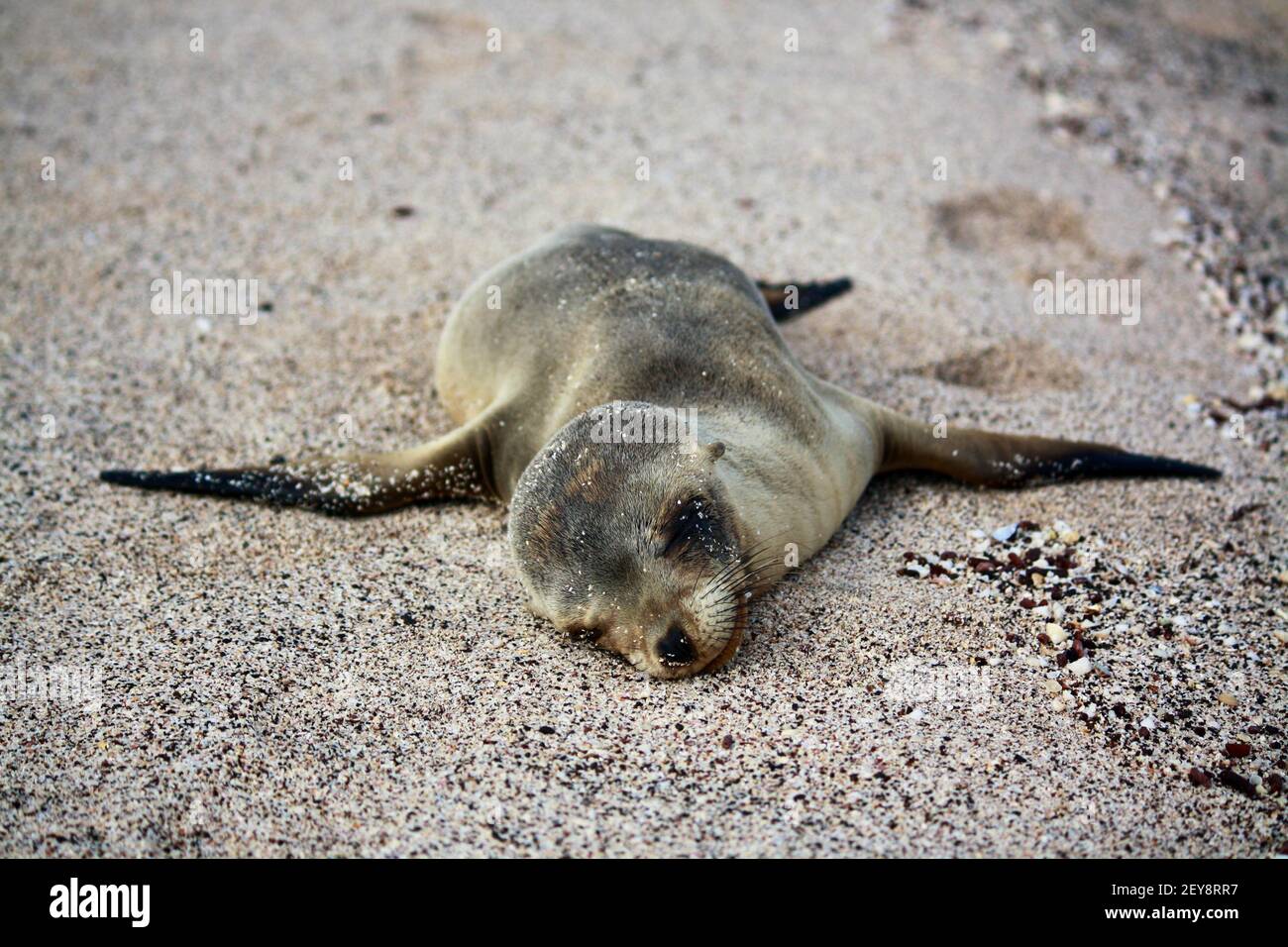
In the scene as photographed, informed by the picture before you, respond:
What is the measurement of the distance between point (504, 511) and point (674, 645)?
138 cm

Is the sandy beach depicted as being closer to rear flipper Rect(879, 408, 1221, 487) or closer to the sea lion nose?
rear flipper Rect(879, 408, 1221, 487)

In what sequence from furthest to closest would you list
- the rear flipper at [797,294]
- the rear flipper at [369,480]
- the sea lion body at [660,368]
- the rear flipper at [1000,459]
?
1. the rear flipper at [797,294]
2. the rear flipper at [1000,459]
3. the rear flipper at [369,480]
4. the sea lion body at [660,368]

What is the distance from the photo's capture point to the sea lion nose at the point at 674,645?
3188mm

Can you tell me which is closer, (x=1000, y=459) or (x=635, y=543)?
(x=635, y=543)

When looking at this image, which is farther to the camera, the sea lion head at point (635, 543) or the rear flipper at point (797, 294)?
the rear flipper at point (797, 294)

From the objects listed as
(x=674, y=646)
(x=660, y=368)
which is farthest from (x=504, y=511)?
(x=674, y=646)

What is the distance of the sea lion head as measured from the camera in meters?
3.15

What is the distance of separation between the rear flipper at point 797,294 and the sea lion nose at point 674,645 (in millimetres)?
2678

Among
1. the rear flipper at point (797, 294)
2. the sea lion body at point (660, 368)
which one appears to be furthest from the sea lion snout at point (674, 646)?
the rear flipper at point (797, 294)

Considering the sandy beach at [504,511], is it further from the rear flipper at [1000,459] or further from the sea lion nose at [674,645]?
the sea lion nose at [674,645]

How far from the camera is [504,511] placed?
172 inches

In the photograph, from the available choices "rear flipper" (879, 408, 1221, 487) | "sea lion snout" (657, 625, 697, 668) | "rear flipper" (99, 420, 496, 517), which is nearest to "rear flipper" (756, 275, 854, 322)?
"rear flipper" (879, 408, 1221, 487)

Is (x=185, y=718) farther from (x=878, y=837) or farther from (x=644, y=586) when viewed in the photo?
(x=878, y=837)

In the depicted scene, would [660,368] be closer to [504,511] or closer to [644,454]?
[644,454]
